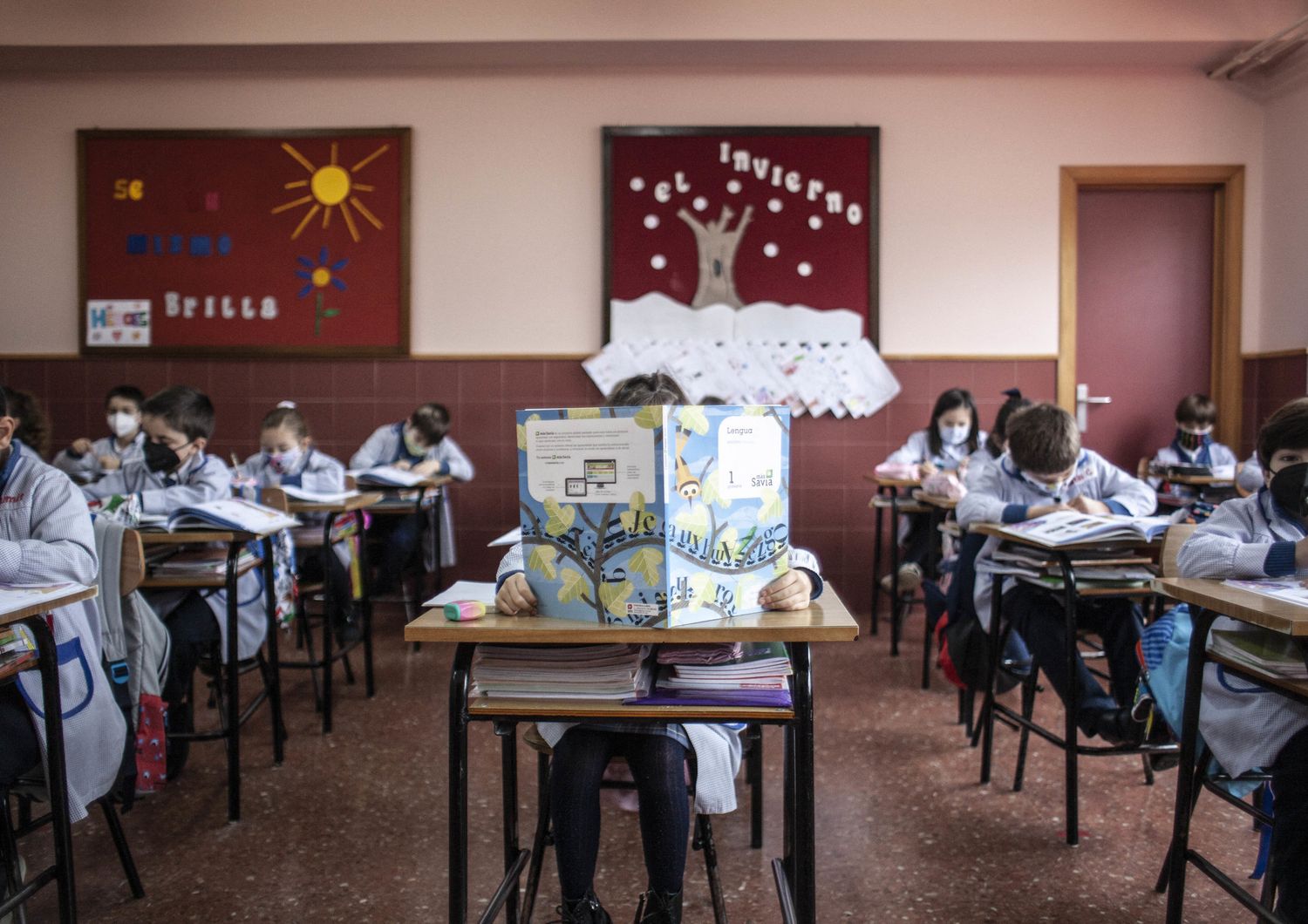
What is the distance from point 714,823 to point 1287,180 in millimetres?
4630

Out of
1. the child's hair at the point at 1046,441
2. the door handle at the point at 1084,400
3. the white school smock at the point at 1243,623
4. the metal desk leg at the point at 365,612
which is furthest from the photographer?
the door handle at the point at 1084,400

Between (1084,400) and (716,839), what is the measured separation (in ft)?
12.3

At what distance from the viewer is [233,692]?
2.31 meters

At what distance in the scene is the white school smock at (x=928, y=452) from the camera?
Answer: 14.2ft

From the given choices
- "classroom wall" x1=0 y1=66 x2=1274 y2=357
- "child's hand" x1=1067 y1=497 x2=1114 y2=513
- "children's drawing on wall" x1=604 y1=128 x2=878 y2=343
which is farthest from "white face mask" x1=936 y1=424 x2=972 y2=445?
"child's hand" x1=1067 y1=497 x2=1114 y2=513

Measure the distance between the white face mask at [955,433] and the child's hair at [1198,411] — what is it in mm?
1313

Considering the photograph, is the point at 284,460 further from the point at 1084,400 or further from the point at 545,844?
the point at 1084,400

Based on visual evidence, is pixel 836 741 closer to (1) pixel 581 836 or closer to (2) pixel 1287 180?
(1) pixel 581 836

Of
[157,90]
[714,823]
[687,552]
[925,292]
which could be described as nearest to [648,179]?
[925,292]

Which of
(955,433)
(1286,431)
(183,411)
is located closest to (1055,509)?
(1286,431)

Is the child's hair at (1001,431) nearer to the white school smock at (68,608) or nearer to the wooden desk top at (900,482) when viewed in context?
the wooden desk top at (900,482)

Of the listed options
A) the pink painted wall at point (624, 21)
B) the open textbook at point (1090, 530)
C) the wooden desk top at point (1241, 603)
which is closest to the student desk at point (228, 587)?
the open textbook at point (1090, 530)

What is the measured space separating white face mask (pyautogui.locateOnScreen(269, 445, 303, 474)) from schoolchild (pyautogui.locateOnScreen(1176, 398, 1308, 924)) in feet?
10.8

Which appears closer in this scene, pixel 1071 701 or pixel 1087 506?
pixel 1071 701
